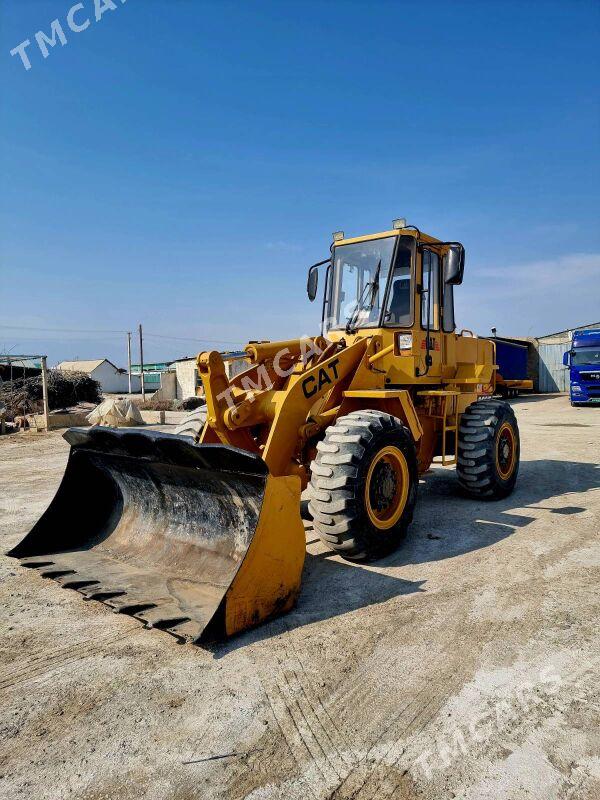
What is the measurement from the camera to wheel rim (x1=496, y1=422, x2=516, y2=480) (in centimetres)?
707

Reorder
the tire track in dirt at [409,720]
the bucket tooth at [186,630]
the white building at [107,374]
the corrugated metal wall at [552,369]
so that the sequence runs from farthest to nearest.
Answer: the white building at [107,374] < the corrugated metal wall at [552,369] < the bucket tooth at [186,630] < the tire track in dirt at [409,720]

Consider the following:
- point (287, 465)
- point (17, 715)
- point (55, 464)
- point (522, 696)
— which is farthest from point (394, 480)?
point (55, 464)

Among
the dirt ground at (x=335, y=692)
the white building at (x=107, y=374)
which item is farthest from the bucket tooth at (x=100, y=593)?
the white building at (x=107, y=374)

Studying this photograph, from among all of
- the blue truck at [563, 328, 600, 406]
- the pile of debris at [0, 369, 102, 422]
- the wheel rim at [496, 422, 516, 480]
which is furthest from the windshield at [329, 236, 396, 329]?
the blue truck at [563, 328, 600, 406]

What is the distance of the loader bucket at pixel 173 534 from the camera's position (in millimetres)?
3598

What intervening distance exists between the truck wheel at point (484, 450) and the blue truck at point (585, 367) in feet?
55.7

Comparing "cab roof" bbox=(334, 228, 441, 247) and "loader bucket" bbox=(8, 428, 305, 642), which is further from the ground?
"cab roof" bbox=(334, 228, 441, 247)

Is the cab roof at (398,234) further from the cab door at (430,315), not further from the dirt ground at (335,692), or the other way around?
the dirt ground at (335,692)

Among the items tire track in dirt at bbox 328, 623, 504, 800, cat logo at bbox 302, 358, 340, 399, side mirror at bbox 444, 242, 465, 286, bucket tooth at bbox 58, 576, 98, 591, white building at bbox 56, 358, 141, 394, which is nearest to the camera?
tire track in dirt at bbox 328, 623, 504, 800

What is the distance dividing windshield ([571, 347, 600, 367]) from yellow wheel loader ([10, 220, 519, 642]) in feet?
56.1

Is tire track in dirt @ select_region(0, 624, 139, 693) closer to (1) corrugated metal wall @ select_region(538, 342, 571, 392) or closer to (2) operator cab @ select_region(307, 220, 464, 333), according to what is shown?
(2) operator cab @ select_region(307, 220, 464, 333)

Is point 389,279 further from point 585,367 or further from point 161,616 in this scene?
point 585,367

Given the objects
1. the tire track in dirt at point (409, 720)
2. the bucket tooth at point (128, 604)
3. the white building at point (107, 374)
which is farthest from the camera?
the white building at point (107, 374)

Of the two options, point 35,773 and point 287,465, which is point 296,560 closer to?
point 287,465
